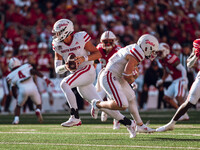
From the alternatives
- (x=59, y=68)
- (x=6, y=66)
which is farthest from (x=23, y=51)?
(x=59, y=68)

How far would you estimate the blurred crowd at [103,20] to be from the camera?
17.1 metres

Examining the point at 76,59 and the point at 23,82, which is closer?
the point at 76,59

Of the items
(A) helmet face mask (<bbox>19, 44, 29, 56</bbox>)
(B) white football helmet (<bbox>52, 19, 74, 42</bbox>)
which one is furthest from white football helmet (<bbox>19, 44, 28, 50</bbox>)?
(B) white football helmet (<bbox>52, 19, 74, 42</bbox>)

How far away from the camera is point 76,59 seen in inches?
309

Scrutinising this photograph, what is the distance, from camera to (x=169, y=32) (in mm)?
19734

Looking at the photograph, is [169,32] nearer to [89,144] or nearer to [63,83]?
[63,83]

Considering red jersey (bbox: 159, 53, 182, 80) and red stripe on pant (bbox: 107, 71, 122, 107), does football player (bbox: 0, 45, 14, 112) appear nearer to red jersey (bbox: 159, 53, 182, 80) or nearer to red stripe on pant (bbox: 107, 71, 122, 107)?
red jersey (bbox: 159, 53, 182, 80)

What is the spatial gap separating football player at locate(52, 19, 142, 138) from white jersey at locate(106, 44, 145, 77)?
97 cm

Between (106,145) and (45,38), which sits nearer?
(106,145)

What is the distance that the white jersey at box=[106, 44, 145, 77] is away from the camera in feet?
21.9

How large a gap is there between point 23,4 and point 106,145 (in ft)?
42.4

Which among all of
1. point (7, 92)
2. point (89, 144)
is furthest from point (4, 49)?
point (89, 144)

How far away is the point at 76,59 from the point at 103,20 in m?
11.4

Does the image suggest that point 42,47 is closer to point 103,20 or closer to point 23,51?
point 23,51
